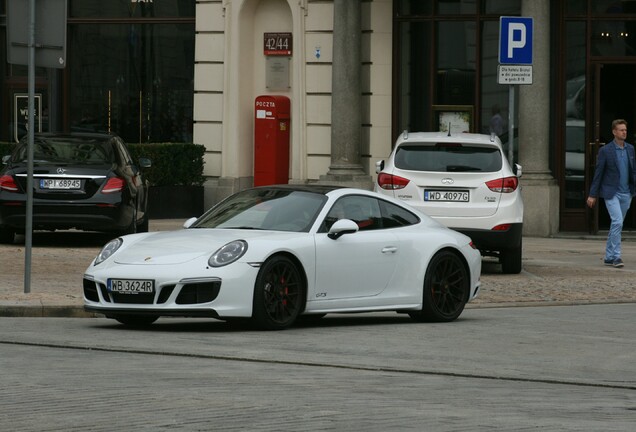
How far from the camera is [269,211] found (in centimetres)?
1312

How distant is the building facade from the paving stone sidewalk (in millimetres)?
2681

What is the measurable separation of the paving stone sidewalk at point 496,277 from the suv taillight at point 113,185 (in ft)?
2.69

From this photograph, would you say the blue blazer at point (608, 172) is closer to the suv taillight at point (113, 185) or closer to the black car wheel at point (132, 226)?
the black car wheel at point (132, 226)

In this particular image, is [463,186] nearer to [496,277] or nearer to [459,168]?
[459,168]

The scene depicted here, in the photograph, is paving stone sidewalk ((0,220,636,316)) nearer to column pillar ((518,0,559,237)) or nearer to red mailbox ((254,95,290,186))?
column pillar ((518,0,559,237))

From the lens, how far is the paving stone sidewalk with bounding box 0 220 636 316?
1427cm

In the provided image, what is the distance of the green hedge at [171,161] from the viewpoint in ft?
88.4

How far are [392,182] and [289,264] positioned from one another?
6073mm

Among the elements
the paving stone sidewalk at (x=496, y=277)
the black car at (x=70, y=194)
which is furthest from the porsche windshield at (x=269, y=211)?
the black car at (x=70, y=194)

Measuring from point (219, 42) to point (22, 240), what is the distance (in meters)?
7.59

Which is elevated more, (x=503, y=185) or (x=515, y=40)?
(x=515, y=40)

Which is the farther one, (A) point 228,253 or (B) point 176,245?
(B) point 176,245

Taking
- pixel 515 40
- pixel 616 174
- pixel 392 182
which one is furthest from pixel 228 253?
pixel 616 174

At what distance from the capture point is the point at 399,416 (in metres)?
8.18
